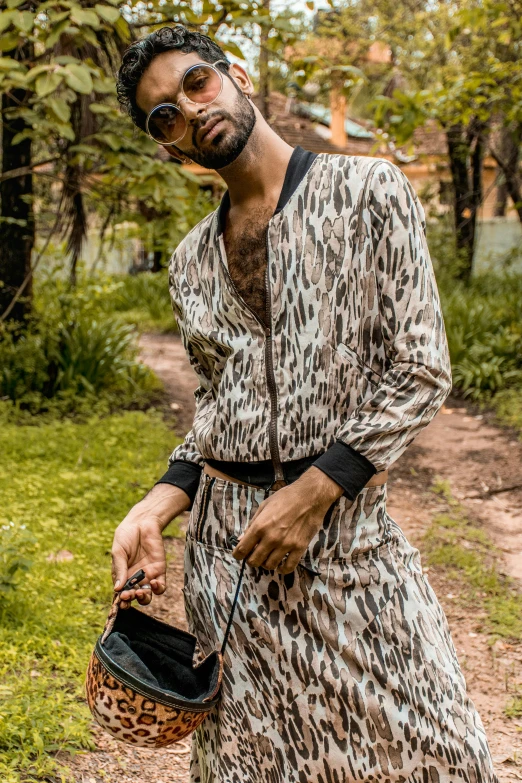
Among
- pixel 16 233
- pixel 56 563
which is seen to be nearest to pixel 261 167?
pixel 56 563

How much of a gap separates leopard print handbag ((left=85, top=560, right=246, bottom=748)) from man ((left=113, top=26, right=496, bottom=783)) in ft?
0.17

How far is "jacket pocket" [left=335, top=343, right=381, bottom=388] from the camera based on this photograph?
67.0 inches

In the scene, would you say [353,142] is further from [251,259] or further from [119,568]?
[119,568]

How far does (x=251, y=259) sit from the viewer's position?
185cm

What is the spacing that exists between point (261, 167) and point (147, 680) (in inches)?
42.6

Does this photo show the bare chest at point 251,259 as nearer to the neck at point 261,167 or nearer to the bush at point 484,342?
the neck at point 261,167

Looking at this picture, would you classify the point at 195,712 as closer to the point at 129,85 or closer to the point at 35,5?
the point at 129,85

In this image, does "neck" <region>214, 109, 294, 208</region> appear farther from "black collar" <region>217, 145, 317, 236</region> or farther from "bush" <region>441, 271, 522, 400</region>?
"bush" <region>441, 271, 522, 400</region>

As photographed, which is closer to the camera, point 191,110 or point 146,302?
point 191,110

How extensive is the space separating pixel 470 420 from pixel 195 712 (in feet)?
23.5

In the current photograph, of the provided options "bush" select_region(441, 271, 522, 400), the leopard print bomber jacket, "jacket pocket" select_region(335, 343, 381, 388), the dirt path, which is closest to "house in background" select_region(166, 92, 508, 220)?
"bush" select_region(441, 271, 522, 400)

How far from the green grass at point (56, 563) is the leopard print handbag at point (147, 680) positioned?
1007 mm

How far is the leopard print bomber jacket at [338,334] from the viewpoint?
161 centimetres

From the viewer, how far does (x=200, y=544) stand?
1.90m
